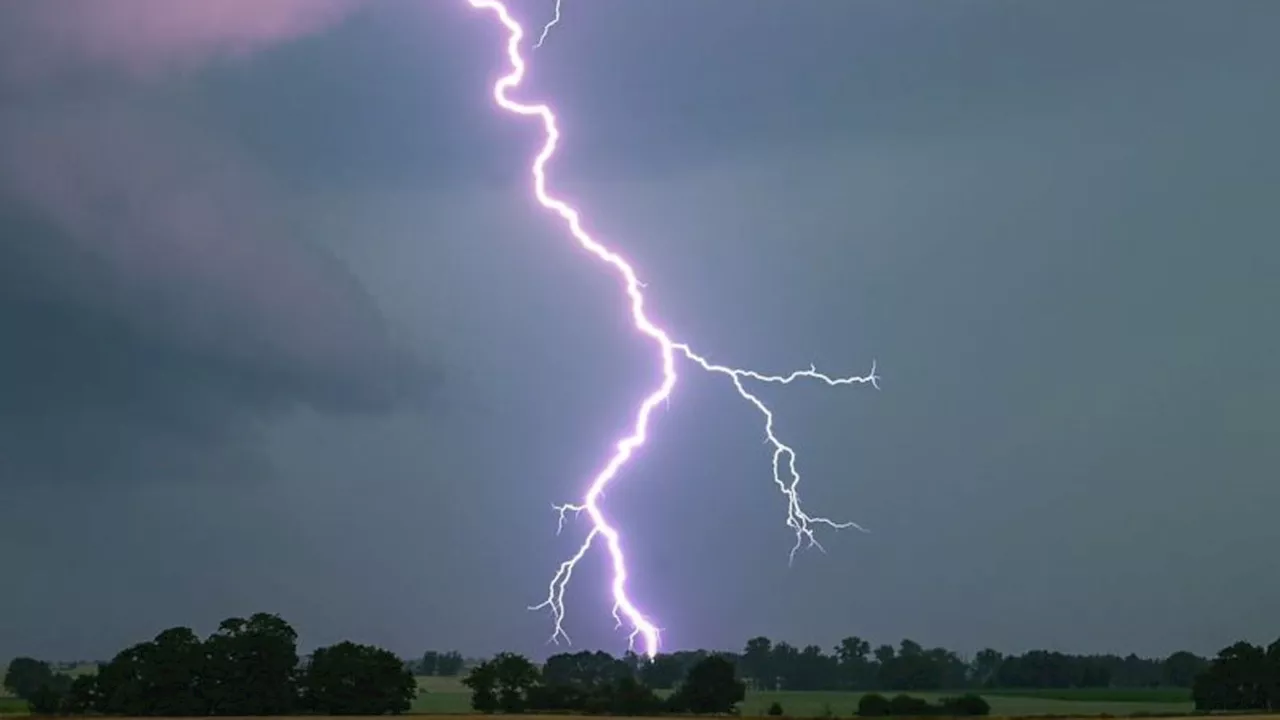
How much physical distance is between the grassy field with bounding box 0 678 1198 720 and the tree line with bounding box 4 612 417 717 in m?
2.20

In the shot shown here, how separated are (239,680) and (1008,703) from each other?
150ft

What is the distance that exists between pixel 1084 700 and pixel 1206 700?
2670cm

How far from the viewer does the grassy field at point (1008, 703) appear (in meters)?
65.6

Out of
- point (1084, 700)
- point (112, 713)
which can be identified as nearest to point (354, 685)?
point (112, 713)

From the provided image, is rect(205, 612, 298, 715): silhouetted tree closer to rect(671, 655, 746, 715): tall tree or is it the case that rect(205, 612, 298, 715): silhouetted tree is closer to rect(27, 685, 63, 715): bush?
rect(27, 685, 63, 715): bush

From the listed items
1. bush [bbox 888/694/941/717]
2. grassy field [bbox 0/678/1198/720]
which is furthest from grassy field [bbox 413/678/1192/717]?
bush [bbox 888/694/941/717]

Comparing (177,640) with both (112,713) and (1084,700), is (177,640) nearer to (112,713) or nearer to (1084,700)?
(112,713)

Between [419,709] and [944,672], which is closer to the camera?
[419,709]

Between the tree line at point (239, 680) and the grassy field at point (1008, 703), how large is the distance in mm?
2199

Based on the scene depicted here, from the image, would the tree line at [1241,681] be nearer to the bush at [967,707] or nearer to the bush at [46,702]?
the bush at [967,707]

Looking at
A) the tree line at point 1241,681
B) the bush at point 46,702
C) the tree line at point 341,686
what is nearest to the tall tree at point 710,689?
the tree line at point 341,686

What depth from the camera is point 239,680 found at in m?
57.9

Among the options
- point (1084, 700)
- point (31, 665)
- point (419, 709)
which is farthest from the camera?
point (31, 665)

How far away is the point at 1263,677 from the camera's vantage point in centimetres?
6444
